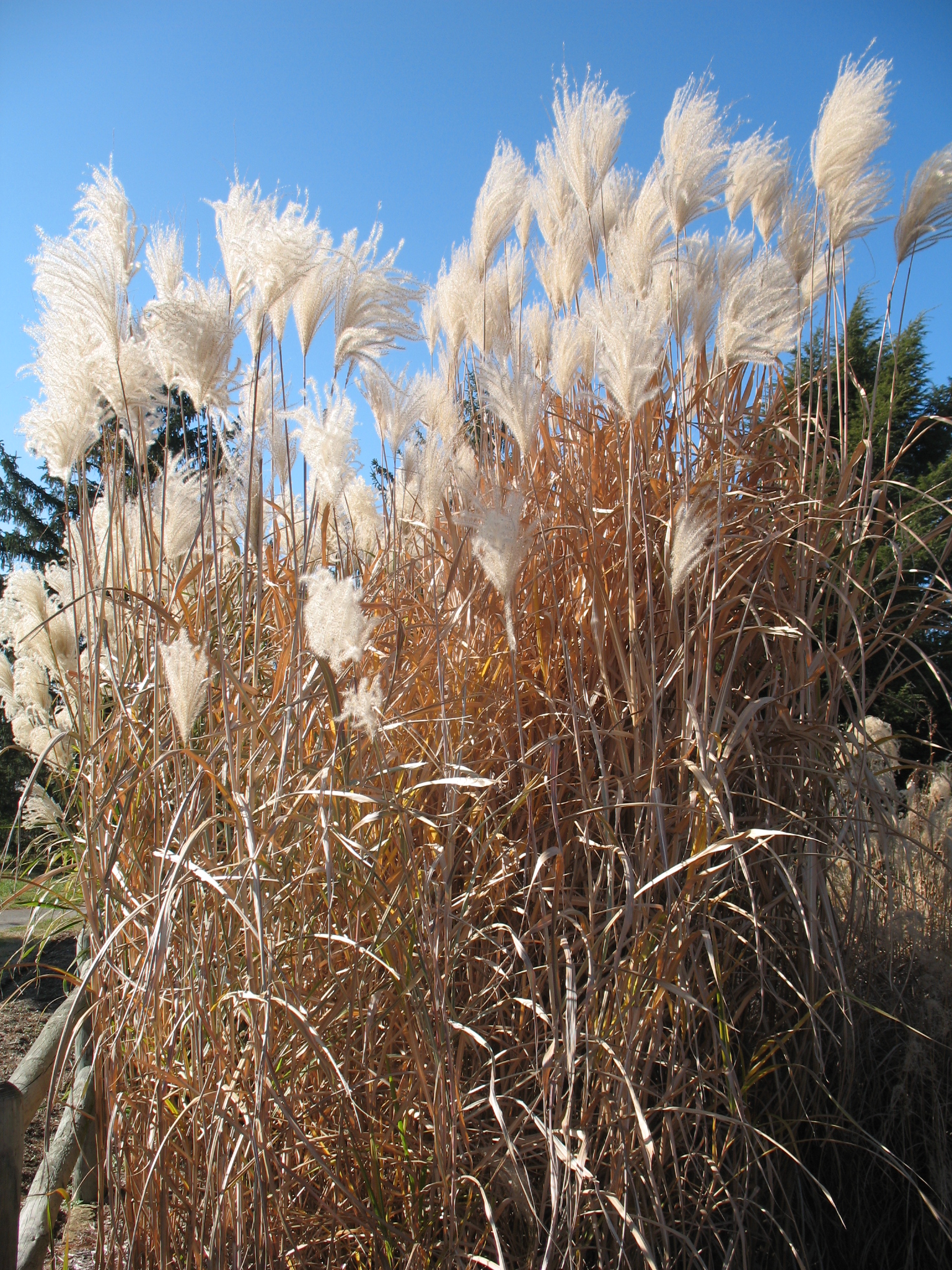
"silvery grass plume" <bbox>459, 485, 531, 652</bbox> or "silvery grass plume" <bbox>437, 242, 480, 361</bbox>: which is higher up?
"silvery grass plume" <bbox>437, 242, 480, 361</bbox>

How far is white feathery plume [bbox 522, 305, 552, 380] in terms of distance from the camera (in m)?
2.47

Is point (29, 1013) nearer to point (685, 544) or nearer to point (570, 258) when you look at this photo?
point (685, 544)

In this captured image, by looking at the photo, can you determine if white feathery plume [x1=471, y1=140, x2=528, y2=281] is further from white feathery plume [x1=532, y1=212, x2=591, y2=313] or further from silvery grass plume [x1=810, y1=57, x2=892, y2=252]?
silvery grass plume [x1=810, y1=57, x2=892, y2=252]

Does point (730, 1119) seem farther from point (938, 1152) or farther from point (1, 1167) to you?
point (1, 1167)

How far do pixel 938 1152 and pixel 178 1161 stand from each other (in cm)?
163

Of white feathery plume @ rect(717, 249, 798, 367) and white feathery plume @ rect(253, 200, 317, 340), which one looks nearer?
white feathery plume @ rect(253, 200, 317, 340)

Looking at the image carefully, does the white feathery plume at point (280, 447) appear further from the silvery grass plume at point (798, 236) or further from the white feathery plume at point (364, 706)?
the silvery grass plume at point (798, 236)

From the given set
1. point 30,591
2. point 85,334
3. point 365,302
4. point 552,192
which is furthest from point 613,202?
point 30,591

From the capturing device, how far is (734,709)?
5.84 feet

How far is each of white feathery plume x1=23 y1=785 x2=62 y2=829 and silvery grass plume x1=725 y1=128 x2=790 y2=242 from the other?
2.62m

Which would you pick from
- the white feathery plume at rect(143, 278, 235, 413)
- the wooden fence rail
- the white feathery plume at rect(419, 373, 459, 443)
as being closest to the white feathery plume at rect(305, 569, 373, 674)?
the white feathery plume at rect(143, 278, 235, 413)

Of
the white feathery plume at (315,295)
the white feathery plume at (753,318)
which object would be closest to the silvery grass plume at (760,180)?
the white feathery plume at (753,318)

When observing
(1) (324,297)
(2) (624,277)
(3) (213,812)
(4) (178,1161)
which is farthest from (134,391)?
(4) (178,1161)

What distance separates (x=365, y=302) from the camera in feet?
5.12
